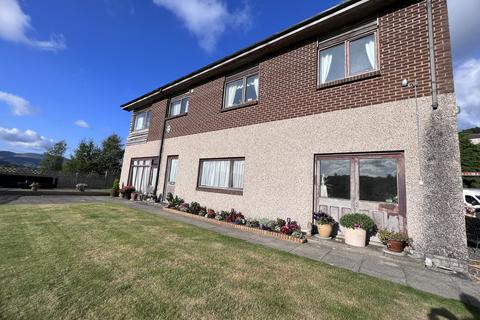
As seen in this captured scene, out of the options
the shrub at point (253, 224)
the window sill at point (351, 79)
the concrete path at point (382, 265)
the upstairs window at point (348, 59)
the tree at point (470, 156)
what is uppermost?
the tree at point (470, 156)

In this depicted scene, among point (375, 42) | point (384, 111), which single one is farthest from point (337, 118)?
point (375, 42)

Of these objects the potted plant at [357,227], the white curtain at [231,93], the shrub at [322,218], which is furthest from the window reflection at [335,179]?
the white curtain at [231,93]

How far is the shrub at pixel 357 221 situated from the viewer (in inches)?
210

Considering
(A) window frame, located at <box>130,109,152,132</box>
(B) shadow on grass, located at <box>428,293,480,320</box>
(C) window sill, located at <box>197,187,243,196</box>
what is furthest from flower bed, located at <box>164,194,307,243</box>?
Answer: (A) window frame, located at <box>130,109,152,132</box>

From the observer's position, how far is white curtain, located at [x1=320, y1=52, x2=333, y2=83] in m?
7.00

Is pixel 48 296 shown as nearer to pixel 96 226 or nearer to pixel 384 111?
pixel 96 226

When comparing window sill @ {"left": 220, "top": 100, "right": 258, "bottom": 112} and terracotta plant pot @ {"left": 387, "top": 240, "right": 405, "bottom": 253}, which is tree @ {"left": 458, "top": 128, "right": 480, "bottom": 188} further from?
terracotta plant pot @ {"left": 387, "top": 240, "right": 405, "bottom": 253}

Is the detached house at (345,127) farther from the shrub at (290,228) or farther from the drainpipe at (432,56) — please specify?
the shrub at (290,228)

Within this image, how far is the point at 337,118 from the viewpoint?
6.36m

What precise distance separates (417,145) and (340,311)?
14.0ft

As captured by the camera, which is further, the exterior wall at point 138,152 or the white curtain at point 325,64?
the exterior wall at point 138,152

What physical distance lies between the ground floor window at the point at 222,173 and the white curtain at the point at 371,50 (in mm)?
5059

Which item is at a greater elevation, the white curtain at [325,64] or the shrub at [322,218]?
the white curtain at [325,64]

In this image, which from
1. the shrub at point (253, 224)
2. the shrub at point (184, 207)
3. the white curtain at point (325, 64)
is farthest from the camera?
the shrub at point (184, 207)
